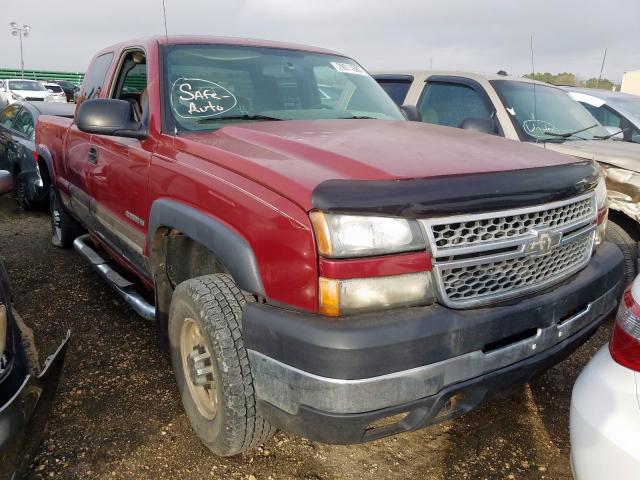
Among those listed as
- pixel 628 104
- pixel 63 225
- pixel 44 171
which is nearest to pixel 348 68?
pixel 63 225

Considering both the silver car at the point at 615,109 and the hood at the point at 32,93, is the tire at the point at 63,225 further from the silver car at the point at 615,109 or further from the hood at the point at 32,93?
the hood at the point at 32,93

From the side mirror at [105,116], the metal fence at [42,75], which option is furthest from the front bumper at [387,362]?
the metal fence at [42,75]

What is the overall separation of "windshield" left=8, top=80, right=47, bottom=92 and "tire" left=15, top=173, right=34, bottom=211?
2108 cm

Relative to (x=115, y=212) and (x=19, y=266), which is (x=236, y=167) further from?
(x=19, y=266)

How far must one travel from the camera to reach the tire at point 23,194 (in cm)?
686

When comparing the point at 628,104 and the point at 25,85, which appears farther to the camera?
the point at 25,85

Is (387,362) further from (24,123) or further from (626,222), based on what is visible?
(24,123)

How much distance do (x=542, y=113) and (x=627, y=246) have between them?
5.28ft

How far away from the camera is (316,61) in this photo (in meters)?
3.66

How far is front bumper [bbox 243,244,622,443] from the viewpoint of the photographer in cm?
176

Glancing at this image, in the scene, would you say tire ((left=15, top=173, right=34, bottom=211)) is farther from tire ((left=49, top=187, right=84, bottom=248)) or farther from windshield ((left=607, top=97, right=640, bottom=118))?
windshield ((left=607, top=97, right=640, bottom=118))

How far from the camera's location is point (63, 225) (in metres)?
5.21

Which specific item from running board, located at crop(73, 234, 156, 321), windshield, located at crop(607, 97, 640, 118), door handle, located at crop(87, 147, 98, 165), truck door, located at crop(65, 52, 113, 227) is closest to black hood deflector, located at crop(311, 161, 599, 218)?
running board, located at crop(73, 234, 156, 321)

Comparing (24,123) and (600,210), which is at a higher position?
(24,123)
